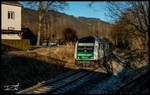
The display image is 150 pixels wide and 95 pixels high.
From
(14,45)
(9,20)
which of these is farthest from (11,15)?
(14,45)

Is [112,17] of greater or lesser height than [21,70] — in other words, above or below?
above

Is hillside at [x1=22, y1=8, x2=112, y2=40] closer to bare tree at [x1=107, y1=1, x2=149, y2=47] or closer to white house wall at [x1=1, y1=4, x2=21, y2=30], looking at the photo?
white house wall at [x1=1, y1=4, x2=21, y2=30]

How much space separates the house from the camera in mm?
26000

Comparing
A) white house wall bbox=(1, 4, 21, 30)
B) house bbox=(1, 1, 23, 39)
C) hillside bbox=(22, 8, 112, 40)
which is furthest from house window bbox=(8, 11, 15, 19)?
hillside bbox=(22, 8, 112, 40)

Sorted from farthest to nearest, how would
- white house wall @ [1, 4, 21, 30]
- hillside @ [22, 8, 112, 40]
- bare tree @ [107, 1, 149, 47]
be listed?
hillside @ [22, 8, 112, 40] < white house wall @ [1, 4, 21, 30] < bare tree @ [107, 1, 149, 47]

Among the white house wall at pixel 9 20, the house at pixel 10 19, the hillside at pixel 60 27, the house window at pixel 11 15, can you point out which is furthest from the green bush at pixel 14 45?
the hillside at pixel 60 27

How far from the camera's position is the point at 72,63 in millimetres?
17281

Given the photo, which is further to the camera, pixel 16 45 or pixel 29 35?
pixel 29 35

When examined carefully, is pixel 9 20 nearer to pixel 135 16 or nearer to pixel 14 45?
pixel 14 45

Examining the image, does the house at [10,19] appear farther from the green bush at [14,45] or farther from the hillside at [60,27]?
the green bush at [14,45]

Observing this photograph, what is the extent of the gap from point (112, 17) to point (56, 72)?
7.20 meters

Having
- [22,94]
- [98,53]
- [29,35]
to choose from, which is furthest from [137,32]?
[29,35]

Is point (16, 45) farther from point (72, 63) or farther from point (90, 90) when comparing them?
point (90, 90)

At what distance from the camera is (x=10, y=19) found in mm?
26672
